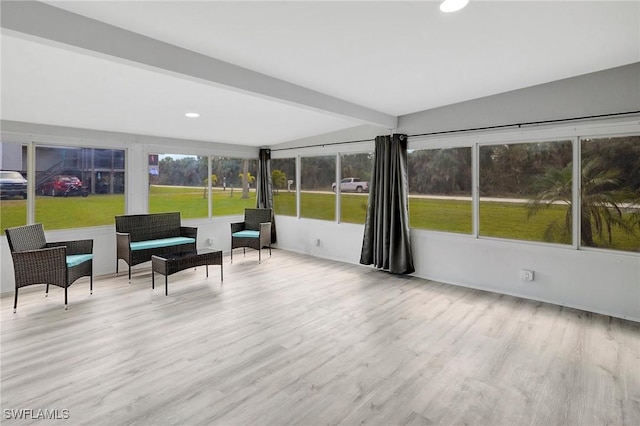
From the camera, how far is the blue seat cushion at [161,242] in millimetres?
4891

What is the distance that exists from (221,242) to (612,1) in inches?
246

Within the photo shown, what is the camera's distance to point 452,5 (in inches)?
84.3

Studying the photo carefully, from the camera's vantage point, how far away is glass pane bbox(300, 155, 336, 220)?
6484mm

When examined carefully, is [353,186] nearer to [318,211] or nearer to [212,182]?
[318,211]

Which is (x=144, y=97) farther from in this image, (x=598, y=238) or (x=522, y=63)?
(x=598, y=238)

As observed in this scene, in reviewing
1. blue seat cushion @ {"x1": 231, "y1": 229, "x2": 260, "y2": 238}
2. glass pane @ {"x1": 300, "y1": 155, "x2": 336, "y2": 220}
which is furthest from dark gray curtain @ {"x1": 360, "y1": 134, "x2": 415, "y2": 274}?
blue seat cushion @ {"x1": 231, "y1": 229, "x2": 260, "y2": 238}

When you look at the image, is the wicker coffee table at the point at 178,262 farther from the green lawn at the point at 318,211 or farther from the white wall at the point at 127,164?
the green lawn at the point at 318,211

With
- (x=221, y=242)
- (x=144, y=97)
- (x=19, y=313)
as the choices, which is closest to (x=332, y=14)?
(x=144, y=97)

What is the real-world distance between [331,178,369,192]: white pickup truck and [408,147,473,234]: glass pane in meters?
0.99

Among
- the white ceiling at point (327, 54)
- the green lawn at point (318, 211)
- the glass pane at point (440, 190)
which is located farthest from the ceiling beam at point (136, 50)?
the green lawn at point (318, 211)

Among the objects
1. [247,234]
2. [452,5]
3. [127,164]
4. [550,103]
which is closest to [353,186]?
[247,234]

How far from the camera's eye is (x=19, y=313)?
355cm

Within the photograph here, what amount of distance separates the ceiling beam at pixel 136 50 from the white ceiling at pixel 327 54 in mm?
43

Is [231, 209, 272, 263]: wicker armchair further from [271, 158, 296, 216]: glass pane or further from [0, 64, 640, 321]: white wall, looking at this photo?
[0, 64, 640, 321]: white wall
